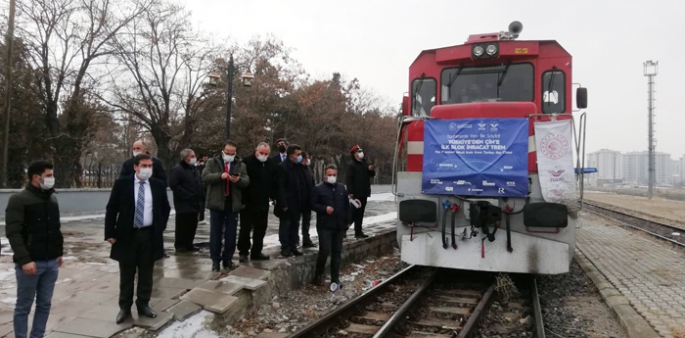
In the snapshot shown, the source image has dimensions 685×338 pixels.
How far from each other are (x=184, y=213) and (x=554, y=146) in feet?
19.1

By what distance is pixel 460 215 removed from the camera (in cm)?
701

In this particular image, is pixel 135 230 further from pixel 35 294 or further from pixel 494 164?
pixel 494 164

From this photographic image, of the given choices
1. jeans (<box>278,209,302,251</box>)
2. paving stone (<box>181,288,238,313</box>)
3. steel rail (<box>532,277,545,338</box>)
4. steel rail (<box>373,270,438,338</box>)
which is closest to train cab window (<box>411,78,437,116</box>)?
jeans (<box>278,209,302,251</box>)

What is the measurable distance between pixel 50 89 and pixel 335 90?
58.1 feet

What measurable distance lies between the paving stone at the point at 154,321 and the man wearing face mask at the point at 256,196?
82.5 inches

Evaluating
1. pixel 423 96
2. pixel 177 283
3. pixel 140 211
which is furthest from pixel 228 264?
pixel 423 96

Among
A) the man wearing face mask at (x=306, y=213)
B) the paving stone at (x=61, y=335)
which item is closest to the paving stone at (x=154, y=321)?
the paving stone at (x=61, y=335)

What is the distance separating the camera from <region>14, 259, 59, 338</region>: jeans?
4.09m

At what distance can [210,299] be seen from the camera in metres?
5.48

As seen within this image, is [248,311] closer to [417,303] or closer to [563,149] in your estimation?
[417,303]

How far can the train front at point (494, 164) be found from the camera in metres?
6.59

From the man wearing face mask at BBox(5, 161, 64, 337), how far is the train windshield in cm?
595

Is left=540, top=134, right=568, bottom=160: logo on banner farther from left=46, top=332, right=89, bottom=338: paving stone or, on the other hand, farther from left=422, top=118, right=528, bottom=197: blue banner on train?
left=46, top=332, right=89, bottom=338: paving stone

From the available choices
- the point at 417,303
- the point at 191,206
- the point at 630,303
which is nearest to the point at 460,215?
the point at 417,303
